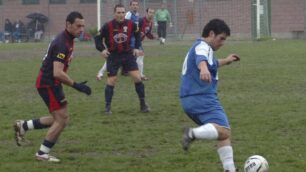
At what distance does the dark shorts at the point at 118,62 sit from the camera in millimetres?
13016

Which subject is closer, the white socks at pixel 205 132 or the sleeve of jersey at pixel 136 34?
the white socks at pixel 205 132

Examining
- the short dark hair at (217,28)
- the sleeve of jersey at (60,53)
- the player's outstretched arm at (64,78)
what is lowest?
the player's outstretched arm at (64,78)

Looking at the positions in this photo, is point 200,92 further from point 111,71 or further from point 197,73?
point 111,71

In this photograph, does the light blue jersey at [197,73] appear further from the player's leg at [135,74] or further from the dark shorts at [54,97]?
the player's leg at [135,74]

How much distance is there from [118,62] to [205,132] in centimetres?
578

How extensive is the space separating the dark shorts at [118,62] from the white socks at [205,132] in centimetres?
569

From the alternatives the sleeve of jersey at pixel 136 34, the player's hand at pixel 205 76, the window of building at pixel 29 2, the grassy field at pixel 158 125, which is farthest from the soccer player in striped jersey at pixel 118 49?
the window of building at pixel 29 2

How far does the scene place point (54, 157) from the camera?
898 cm

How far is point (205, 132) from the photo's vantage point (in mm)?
7418

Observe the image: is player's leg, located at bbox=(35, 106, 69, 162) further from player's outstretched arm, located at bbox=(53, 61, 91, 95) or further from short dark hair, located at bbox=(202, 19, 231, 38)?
short dark hair, located at bbox=(202, 19, 231, 38)

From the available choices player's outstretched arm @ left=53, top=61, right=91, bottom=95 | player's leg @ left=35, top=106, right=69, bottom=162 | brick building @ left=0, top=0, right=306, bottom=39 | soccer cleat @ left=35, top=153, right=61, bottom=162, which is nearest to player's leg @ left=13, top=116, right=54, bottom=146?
player's leg @ left=35, top=106, right=69, bottom=162

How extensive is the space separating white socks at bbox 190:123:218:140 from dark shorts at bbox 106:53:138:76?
5.69 m

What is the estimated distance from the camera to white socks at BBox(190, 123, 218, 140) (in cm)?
741

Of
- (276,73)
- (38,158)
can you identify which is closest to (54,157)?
(38,158)
